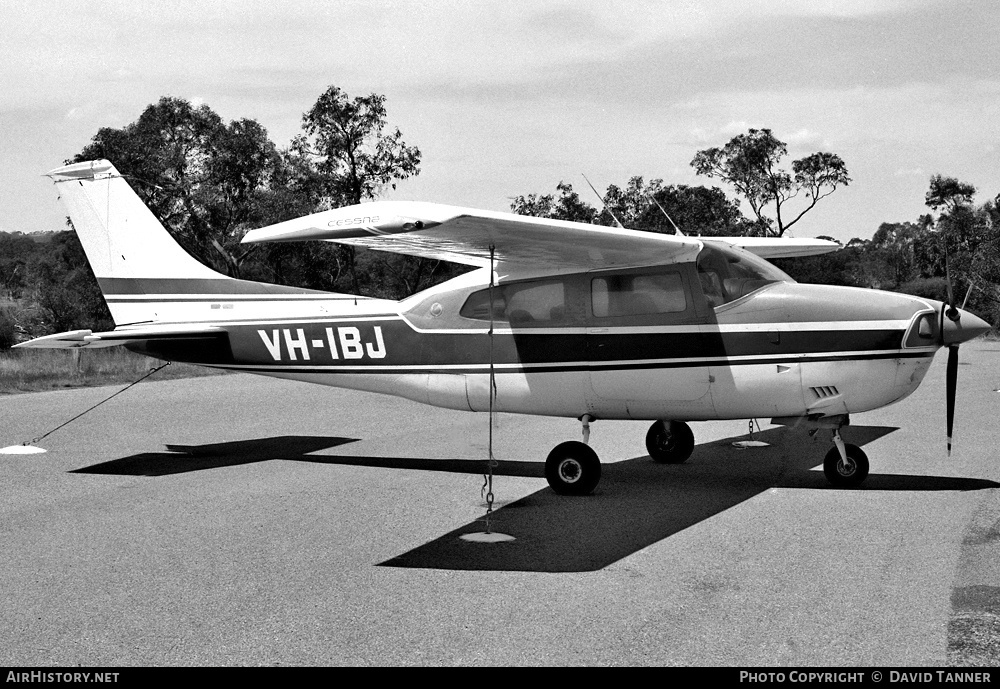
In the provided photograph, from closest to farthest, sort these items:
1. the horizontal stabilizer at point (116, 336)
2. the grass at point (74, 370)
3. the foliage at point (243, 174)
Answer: the horizontal stabilizer at point (116, 336) → the grass at point (74, 370) → the foliage at point (243, 174)

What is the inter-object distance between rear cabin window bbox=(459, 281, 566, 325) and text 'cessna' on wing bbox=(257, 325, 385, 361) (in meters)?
1.07

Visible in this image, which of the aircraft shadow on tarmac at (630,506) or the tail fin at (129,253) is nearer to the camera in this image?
the aircraft shadow on tarmac at (630,506)

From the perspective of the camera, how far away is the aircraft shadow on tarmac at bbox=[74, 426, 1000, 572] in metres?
6.64

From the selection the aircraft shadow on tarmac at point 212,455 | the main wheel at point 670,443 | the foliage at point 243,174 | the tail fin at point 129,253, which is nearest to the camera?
the aircraft shadow on tarmac at point 212,455

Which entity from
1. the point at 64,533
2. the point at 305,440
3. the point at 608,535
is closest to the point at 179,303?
the point at 305,440

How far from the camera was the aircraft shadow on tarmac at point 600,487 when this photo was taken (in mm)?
6645

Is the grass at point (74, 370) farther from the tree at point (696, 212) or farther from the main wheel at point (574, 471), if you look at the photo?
the tree at point (696, 212)

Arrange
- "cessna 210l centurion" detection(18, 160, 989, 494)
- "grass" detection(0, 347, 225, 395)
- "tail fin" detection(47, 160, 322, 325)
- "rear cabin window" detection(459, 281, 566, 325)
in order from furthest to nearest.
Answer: "grass" detection(0, 347, 225, 395), "tail fin" detection(47, 160, 322, 325), "rear cabin window" detection(459, 281, 566, 325), "cessna 210l centurion" detection(18, 160, 989, 494)

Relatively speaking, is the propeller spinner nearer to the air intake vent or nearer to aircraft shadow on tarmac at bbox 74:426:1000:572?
the air intake vent

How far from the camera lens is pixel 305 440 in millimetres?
12344

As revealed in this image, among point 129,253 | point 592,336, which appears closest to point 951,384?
point 592,336

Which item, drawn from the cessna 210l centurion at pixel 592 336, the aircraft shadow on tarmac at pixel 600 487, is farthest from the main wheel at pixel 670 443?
the aircraft shadow on tarmac at pixel 600 487

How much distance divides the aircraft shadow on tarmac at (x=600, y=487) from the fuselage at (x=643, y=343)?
0.80 m

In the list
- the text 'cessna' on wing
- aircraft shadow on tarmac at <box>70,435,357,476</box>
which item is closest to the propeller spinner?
the text 'cessna' on wing
